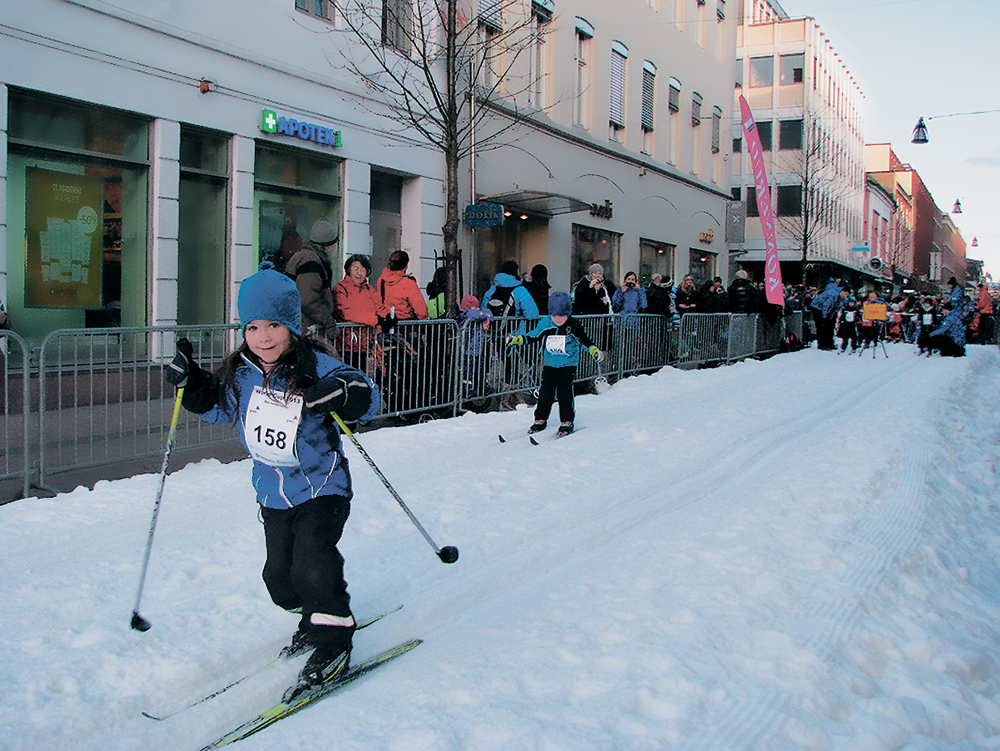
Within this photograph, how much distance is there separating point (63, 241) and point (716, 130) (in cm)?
2329

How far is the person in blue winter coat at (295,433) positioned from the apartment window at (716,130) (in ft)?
88.3

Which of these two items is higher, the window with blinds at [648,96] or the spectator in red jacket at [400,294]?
the window with blinds at [648,96]

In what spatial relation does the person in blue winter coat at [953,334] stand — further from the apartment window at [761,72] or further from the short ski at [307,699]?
the apartment window at [761,72]

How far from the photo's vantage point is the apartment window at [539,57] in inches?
682

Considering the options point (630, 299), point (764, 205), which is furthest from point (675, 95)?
point (630, 299)

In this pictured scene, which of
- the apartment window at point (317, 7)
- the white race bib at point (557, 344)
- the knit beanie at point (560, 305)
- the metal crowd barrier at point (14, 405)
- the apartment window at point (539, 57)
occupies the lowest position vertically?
the metal crowd barrier at point (14, 405)

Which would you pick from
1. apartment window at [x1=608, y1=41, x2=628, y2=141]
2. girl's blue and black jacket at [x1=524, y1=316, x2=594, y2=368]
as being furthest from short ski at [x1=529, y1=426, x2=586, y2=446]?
apartment window at [x1=608, y1=41, x2=628, y2=141]

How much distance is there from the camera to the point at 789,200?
149 ft

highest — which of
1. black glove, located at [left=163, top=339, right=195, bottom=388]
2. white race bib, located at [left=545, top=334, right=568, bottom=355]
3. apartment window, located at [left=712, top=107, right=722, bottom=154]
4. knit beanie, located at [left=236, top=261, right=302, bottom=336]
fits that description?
apartment window, located at [left=712, top=107, right=722, bottom=154]

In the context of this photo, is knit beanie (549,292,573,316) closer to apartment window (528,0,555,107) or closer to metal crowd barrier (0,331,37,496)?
metal crowd barrier (0,331,37,496)

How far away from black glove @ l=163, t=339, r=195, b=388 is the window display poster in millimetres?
7065

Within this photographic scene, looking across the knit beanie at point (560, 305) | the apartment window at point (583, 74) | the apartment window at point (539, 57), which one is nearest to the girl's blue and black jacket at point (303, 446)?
the knit beanie at point (560, 305)

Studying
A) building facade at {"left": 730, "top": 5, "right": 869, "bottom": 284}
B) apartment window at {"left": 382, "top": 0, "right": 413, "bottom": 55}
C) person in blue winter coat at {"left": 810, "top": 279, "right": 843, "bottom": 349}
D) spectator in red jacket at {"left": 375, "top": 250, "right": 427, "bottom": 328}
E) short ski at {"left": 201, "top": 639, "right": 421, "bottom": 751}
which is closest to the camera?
short ski at {"left": 201, "top": 639, "right": 421, "bottom": 751}

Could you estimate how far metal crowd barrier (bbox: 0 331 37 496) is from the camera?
218 inches
